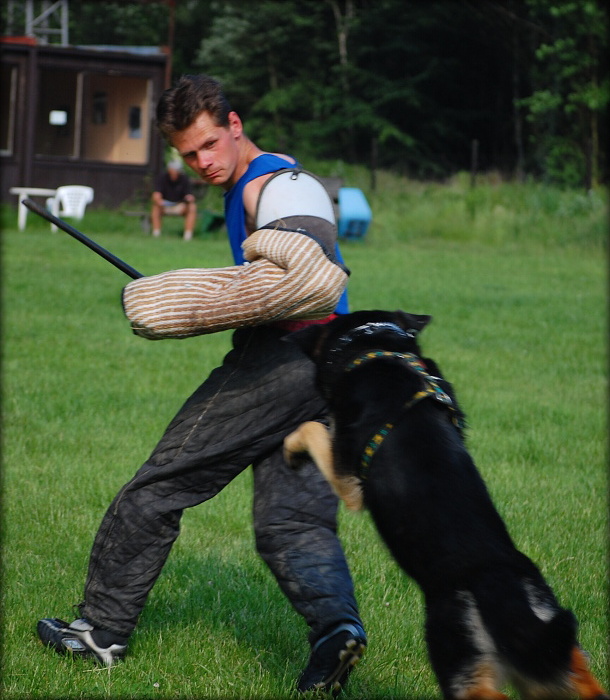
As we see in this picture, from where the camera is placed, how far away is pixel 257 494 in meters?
3.37

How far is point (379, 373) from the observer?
2.91 m

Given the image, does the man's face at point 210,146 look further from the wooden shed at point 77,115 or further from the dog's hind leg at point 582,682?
the wooden shed at point 77,115

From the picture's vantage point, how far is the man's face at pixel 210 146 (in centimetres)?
322

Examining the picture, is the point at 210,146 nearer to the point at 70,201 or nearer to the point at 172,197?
the point at 172,197

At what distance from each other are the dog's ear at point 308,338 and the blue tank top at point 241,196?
0.93ft

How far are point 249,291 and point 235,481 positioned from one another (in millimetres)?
2793

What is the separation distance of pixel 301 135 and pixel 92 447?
35205 millimetres

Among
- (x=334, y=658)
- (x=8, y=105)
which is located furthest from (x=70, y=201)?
(x=334, y=658)

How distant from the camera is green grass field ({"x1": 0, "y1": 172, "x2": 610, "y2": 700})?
3404 millimetres

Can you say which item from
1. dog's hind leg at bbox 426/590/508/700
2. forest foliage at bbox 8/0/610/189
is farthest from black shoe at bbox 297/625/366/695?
forest foliage at bbox 8/0/610/189

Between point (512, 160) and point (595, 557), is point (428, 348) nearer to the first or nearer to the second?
point (595, 557)

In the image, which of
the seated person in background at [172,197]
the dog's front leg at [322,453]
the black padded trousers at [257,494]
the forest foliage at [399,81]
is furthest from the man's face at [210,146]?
the forest foliage at [399,81]

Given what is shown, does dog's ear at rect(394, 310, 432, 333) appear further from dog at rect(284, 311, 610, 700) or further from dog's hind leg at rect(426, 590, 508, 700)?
dog's hind leg at rect(426, 590, 508, 700)

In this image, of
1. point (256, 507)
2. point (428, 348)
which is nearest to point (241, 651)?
point (256, 507)
